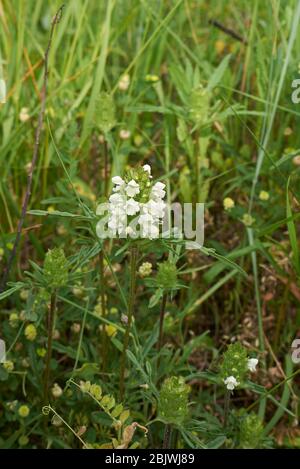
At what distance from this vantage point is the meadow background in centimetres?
166

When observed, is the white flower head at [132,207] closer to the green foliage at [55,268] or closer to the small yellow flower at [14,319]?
the green foliage at [55,268]

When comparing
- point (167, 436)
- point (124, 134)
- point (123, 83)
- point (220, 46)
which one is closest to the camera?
point (167, 436)

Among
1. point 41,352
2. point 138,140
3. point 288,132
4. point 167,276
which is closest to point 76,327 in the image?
point 41,352

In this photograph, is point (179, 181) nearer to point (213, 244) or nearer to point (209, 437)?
point (213, 244)

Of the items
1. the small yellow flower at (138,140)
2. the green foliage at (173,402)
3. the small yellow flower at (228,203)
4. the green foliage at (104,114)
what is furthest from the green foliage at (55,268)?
the small yellow flower at (138,140)

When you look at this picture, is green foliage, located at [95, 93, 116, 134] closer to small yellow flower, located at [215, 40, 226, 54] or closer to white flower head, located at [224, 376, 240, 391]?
white flower head, located at [224, 376, 240, 391]

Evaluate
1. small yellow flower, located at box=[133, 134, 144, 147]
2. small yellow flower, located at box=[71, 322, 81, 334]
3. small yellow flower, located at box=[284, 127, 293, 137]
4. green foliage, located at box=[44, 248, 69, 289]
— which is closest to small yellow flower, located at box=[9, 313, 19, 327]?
small yellow flower, located at box=[71, 322, 81, 334]

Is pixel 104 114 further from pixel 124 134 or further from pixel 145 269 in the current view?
pixel 145 269

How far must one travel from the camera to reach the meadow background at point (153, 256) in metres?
1.66

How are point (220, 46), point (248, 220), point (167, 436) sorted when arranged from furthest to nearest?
point (220, 46) < point (248, 220) < point (167, 436)

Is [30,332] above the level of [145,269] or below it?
below

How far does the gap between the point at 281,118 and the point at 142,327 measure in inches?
27.7

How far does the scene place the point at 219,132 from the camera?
223 cm

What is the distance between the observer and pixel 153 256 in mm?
2074
